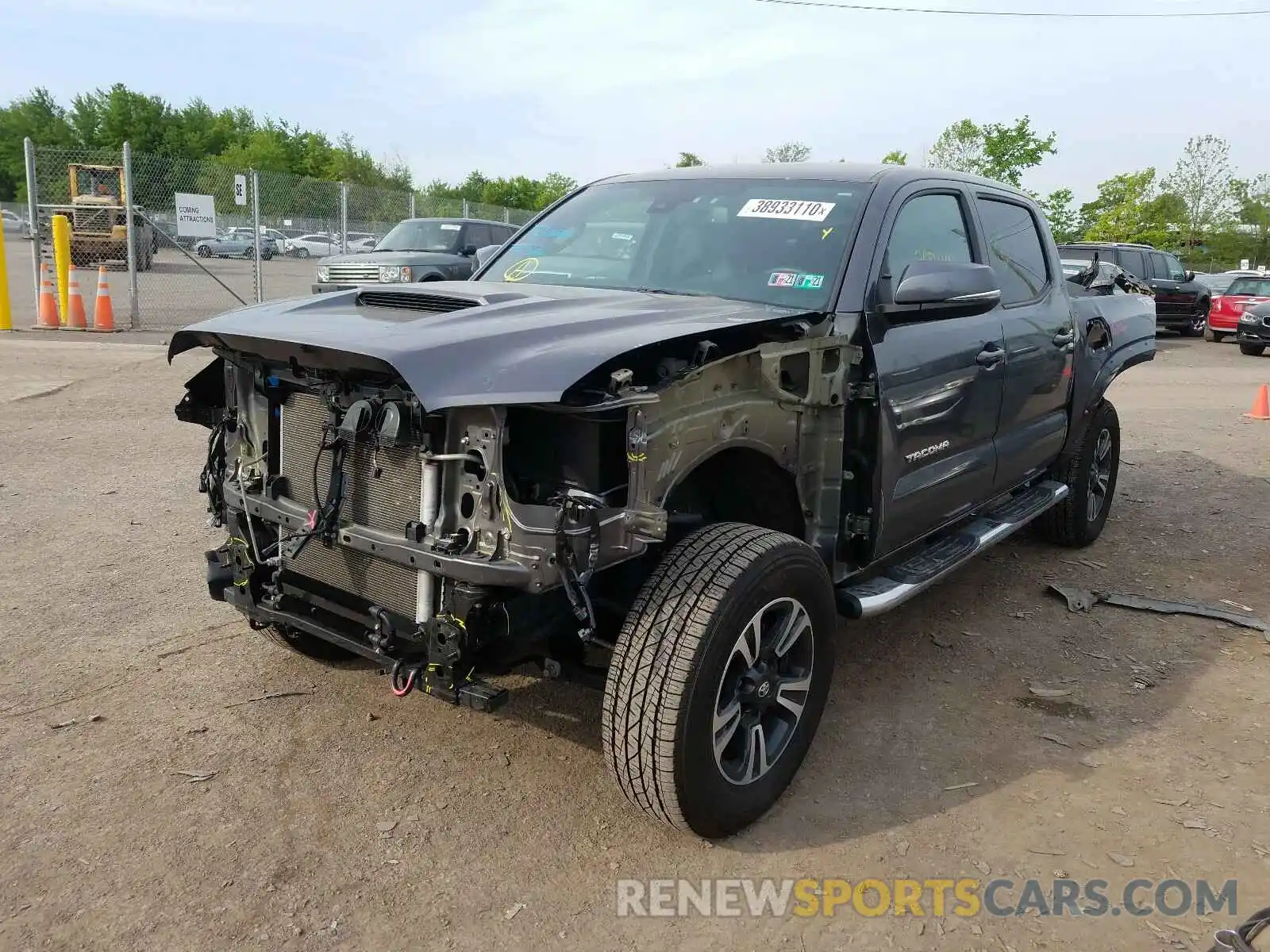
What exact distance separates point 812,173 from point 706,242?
1.79ft

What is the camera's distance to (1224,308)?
2016 cm

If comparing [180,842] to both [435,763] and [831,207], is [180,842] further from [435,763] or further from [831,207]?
[831,207]

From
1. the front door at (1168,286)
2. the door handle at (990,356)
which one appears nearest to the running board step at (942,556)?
the door handle at (990,356)

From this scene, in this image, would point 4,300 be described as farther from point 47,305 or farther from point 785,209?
point 785,209

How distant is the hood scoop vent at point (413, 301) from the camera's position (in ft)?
10.2

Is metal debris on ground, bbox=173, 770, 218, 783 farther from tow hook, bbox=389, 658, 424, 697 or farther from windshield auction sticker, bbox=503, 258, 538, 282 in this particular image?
windshield auction sticker, bbox=503, 258, 538, 282

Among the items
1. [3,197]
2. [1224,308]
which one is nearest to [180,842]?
[1224,308]

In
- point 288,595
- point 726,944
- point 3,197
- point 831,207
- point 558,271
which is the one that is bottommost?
point 726,944

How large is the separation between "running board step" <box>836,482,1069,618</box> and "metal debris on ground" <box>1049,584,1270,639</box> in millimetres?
472

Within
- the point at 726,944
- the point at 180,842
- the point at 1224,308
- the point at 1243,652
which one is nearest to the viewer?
the point at 726,944

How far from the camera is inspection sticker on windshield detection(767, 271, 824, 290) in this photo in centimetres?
351

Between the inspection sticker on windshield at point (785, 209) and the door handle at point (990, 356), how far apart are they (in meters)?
0.89

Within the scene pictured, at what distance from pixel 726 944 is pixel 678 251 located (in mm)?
2466

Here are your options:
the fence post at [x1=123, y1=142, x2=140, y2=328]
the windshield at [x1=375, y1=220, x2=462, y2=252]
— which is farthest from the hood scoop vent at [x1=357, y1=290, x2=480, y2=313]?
the fence post at [x1=123, y1=142, x2=140, y2=328]
